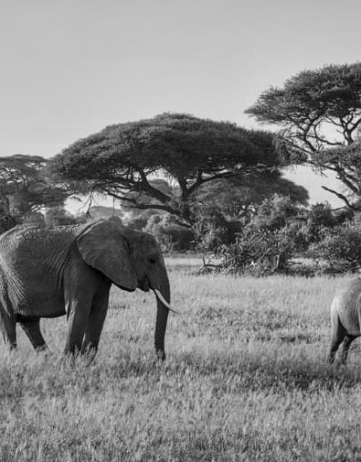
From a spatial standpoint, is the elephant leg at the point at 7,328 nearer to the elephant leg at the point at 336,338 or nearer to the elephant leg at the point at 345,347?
the elephant leg at the point at 336,338

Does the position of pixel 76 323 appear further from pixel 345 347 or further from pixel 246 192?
pixel 246 192

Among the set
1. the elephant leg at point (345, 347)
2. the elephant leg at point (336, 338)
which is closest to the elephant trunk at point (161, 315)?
the elephant leg at point (336, 338)

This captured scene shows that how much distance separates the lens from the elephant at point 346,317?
7.17 m

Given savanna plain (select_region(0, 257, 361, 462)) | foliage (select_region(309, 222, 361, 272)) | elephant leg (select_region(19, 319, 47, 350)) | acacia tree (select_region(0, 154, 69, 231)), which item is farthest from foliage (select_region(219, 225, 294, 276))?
acacia tree (select_region(0, 154, 69, 231))

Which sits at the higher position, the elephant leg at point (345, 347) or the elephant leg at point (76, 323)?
the elephant leg at point (76, 323)

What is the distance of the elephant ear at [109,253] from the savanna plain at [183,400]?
0.86 m

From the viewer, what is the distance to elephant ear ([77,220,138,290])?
6141 millimetres

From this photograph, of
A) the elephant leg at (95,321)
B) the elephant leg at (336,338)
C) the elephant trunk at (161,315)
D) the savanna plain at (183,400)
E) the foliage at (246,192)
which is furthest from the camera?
the foliage at (246,192)

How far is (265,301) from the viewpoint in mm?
12344

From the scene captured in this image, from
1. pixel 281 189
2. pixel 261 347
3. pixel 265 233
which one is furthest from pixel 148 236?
pixel 281 189

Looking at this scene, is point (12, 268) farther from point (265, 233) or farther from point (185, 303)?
point (265, 233)

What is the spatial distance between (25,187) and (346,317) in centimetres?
3795

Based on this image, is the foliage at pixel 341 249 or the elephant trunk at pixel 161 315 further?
the foliage at pixel 341 249

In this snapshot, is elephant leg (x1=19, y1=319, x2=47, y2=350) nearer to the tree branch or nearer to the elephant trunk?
the elephant trunk
